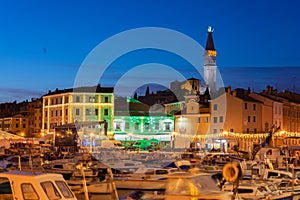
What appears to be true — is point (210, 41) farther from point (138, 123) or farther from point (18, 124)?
point (18, 124)

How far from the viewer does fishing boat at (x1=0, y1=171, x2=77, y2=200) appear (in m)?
10.4

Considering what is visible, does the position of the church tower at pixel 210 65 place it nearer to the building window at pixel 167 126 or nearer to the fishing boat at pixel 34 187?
the building window at pixel 167 126

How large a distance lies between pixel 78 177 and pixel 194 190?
1416 centimetres

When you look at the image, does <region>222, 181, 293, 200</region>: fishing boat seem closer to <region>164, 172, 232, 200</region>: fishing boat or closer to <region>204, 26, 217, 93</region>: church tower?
<region>164, 172, 232, 200</region>: fishing boat

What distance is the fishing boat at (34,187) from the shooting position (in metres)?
10.4

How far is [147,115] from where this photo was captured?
77250mm

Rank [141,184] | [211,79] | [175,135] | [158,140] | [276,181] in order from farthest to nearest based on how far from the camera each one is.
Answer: [211,79] → [158,140] → [175,135] → [141,184] → [276,181]

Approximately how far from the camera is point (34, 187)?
10438mm

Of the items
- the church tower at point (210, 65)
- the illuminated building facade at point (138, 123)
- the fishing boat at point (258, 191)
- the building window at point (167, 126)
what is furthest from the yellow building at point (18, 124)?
the fishing boat at point (258, 191)

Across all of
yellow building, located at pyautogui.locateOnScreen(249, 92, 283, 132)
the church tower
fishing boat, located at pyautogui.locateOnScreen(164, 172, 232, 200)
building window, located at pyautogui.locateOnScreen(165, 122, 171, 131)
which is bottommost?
fishing boat, located at pyautogui.locateOnScreen(164, 172, 232, 200)

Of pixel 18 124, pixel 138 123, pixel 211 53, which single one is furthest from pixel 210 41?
pixel 18 124

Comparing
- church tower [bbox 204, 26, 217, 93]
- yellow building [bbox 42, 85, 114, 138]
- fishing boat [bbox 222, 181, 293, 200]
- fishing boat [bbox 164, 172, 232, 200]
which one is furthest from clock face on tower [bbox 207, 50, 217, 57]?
fishing boat [bbox 164, 172, 232, 200]

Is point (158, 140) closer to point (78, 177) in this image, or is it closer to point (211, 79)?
point (211, 79)

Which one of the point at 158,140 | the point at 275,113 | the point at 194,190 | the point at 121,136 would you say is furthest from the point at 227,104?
the point at 194,190
